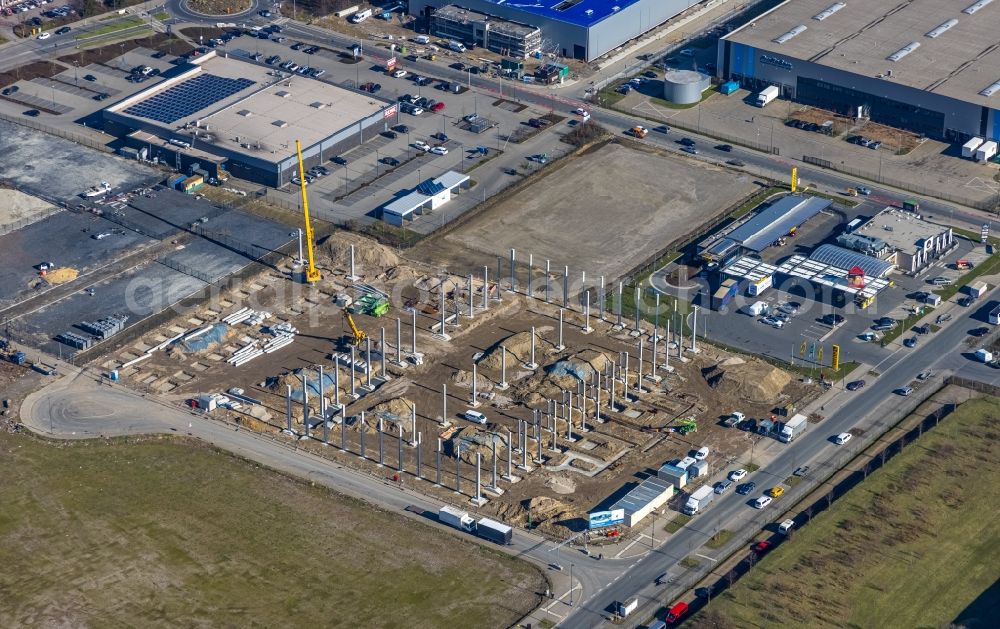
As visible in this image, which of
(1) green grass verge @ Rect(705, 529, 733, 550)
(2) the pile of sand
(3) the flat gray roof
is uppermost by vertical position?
(3) the flat gray roof

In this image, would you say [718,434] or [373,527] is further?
[718,434]

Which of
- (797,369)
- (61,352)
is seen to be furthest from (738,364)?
(61,352)

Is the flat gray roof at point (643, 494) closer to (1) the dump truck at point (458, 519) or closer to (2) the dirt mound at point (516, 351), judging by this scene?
(1) the dump truck at point (458, 519)

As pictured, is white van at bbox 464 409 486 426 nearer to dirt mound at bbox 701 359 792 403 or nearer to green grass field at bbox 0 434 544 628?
green grass field at bbox 0 434 544 628

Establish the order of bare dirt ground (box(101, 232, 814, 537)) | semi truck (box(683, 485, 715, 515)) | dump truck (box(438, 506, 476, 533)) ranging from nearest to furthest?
dump truck (box(438, 506, 476, 533)), semi truck (box(683, 485, 715, 515)), bare dirt ground (box(101, 232, 814, 537))

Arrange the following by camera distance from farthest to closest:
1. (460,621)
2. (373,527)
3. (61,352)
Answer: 1. (61,352)
2. (373,527)
3. (460,621)

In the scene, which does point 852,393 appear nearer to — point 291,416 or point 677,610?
point 677,610

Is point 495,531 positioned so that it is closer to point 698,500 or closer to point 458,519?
point 458,519

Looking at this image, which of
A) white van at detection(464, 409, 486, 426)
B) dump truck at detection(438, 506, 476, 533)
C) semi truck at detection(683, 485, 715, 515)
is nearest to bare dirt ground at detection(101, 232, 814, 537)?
white van at detection(464, 409, 486, 426)
